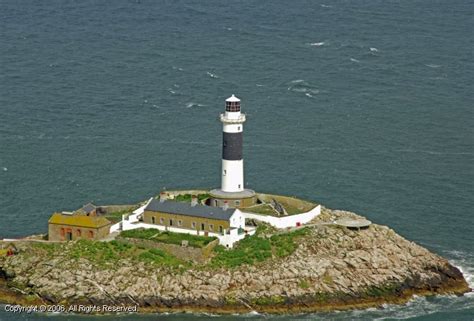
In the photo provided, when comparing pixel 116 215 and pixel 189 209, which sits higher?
pixel 189 209

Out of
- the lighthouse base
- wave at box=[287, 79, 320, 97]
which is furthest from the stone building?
wave at box=[287, 79, 320, 97]

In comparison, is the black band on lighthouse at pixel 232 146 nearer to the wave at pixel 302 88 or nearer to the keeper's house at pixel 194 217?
the keeper's house at pixel 194 217

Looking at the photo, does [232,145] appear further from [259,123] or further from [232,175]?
[259,123]

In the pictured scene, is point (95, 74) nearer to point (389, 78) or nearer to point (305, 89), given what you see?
point (305, 89)

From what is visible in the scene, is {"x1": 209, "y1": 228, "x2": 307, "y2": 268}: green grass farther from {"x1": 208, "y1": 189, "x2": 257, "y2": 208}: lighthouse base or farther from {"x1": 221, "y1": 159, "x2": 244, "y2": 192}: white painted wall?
{"x1": 221, "y1": 159, "x2": 244, "y2": 192}: white painted wall

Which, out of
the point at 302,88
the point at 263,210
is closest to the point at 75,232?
the point at 263,210

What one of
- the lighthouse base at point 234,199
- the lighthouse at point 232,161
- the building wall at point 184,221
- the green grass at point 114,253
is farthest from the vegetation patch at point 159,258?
the lighthouse base at point 234,199
